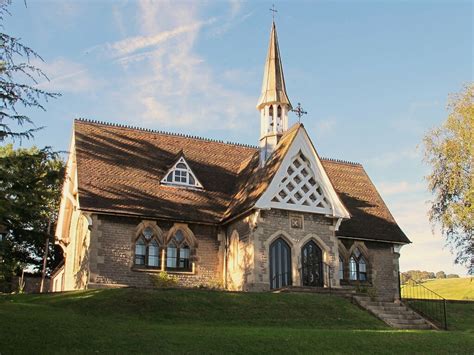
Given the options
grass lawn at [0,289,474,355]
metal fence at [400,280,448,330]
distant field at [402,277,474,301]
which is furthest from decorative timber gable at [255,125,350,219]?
distant field at [402,277,474,301]

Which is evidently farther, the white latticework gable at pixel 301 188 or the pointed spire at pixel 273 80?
the pointed spire at pixel 273 80

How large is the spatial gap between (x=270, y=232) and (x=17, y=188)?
42.5 ft

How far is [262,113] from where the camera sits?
31.1m

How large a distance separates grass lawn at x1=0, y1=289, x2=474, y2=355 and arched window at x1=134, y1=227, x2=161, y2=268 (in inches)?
216

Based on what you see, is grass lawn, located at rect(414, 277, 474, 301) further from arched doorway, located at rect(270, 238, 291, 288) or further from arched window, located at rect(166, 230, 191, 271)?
arched window, located at rect(166, 230, 191, 271)

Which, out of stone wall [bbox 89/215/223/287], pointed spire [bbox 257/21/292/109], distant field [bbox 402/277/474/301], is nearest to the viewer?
stone wall [bbox 89/215/223/287]

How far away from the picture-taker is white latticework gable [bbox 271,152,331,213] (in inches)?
1021

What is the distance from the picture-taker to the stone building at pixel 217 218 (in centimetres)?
2533

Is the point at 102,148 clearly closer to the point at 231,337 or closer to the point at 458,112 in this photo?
the point at 231,337

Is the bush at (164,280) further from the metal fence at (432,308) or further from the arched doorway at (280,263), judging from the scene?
the metal fence at (432,308)

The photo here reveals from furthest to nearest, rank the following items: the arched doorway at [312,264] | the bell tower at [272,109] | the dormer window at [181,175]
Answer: the bell tower at [272,109]
the dormer window at [181,175]
the arched doorway at [312,264]

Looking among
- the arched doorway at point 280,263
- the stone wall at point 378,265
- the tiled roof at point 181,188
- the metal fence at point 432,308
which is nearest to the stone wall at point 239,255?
the tiled roof at point 181,188

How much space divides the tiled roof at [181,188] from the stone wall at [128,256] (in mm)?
673

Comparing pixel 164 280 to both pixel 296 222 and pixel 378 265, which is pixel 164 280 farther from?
pixel 378 265
